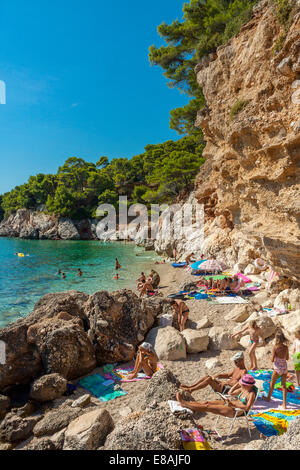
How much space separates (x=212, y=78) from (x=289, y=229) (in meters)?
8.86

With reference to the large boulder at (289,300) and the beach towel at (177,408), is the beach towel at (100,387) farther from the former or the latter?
the large boulder at (289,300)

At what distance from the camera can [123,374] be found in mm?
6016

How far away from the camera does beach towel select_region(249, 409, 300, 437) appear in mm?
3787

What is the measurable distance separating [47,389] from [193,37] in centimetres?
2159

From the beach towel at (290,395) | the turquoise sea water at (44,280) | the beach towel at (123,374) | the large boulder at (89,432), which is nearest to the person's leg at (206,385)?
the beach towel at (290,395)

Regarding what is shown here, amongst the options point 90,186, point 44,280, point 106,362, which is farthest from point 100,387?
point 90,186

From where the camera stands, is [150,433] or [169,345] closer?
[150,433]

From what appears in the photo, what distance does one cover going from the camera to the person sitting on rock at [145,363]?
5.86 m

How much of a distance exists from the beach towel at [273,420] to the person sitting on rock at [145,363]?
2.36 m

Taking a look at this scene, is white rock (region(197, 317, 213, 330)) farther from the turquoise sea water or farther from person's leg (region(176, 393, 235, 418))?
the turquoise sea water

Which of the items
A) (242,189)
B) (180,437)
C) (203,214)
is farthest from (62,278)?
(180,437)

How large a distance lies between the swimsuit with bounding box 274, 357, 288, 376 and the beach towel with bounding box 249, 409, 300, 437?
602mm

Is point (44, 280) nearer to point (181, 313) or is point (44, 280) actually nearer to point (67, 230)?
point (181, 313)

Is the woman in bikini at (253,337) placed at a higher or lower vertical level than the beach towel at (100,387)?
higher
